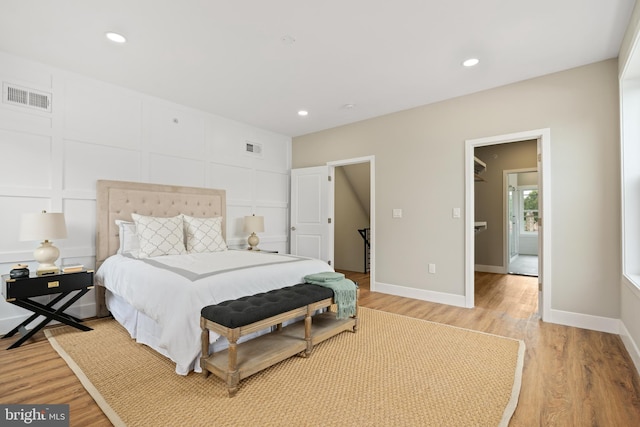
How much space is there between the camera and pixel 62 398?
1.88 metres

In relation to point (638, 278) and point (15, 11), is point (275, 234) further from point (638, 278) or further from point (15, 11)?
point (638, 278)

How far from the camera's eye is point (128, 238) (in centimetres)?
340

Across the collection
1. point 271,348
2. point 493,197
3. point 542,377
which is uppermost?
point 493,197

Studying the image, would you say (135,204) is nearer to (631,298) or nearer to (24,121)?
(24,121)

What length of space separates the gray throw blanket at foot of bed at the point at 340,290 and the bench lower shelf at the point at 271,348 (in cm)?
16

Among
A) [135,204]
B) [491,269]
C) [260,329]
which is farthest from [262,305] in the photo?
[491,269]

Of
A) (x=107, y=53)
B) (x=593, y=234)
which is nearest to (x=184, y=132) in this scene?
(x=107, y=53)

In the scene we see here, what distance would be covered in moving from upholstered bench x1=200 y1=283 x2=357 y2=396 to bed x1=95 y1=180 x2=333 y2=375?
4.8 inches

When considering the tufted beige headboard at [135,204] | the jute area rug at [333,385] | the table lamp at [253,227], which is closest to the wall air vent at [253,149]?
the tufted beige headboard at [135,204]

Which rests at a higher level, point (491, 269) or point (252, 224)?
point (252, 224)

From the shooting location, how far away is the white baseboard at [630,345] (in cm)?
226

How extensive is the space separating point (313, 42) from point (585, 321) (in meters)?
3.74

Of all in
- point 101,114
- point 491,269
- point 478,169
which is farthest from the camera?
point 491,269

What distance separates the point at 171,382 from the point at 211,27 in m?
2.66
